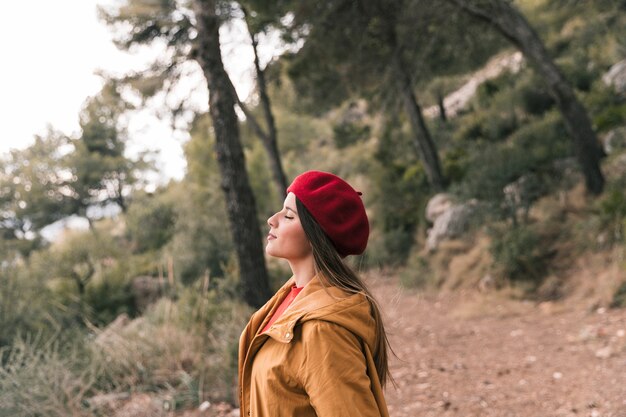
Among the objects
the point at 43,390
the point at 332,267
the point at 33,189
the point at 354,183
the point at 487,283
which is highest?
→ the point at 33,189

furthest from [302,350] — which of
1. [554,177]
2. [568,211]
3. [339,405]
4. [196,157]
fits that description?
[196,157]

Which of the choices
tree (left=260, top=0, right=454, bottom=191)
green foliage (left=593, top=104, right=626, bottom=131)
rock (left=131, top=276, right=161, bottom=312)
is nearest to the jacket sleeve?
tree (left=260, top=0, right=454, bottom=191)

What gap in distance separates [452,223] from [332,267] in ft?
29.4

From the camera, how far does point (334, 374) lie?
4.32 feet

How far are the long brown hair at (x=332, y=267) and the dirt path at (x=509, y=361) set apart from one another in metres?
1.32

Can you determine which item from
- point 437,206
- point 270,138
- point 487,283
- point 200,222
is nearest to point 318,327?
point 487,283

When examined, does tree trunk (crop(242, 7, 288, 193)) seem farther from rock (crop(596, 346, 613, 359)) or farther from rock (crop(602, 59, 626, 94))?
rock (crop(602, 59, 626, 94))

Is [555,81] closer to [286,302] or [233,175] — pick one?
[233,175]

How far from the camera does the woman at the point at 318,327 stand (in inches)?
52.5

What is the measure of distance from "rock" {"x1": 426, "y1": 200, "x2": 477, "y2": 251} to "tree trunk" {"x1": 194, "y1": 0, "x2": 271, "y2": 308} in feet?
16.5

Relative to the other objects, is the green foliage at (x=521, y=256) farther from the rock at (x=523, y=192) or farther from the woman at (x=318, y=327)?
the woman at (x=318, y=327)

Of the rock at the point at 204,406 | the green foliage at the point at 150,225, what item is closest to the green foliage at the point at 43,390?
the rock at the point at 204,406

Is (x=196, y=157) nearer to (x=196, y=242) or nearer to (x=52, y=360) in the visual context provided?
(x=196, y=242)

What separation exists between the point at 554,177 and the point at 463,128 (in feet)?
23.2
